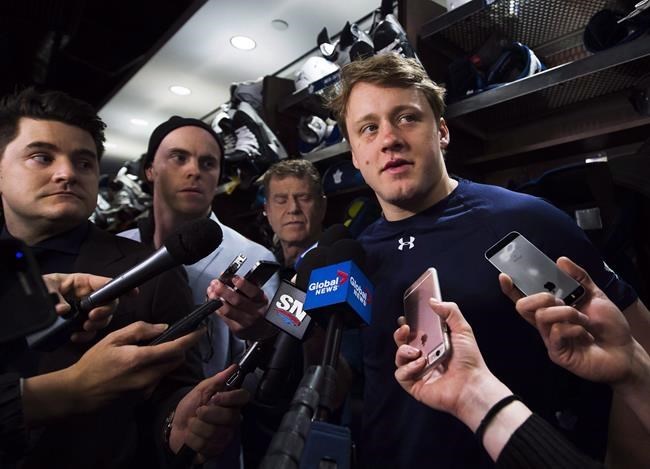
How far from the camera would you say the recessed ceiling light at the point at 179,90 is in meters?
2.87

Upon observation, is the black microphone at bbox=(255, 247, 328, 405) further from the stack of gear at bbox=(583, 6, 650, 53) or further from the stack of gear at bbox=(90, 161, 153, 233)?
the stack of gear at bbox=(90, 161, 153, 233)

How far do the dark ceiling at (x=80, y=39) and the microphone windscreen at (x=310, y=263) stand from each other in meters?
1.82

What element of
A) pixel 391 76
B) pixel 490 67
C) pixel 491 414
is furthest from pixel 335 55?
pixel 491 414

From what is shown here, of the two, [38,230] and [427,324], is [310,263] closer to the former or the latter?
[427,324]

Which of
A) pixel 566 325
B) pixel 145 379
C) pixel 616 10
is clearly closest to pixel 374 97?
pixel 566 325

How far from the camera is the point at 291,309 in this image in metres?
0.67

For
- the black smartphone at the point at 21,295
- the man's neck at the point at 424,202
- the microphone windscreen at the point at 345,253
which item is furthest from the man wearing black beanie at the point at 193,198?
the black smartphone at the point at 21,295

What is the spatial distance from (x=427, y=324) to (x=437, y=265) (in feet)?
0.97

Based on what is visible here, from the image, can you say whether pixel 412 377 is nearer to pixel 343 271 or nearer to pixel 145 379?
pixel 343 271

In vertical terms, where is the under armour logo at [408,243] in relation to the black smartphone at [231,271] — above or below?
above

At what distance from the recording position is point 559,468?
1.40 ft

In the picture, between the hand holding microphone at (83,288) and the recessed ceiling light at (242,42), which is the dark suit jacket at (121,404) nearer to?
the hand holding microphone at (83,288)

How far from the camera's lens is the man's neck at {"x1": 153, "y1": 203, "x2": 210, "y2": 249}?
1.68 metres

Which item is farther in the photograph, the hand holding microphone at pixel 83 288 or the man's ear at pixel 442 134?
the man's ear at pixel 442 134
